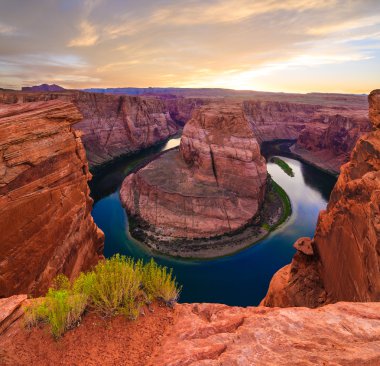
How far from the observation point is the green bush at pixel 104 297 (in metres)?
7.95

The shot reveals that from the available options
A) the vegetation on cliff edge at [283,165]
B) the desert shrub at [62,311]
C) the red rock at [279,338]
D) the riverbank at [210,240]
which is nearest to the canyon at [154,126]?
the vegetation on cliff edge at [283,165]

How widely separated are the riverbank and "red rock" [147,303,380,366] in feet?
89.7

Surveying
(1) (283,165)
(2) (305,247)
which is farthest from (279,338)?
(1) (283,165)

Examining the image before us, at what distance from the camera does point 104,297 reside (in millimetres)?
8391

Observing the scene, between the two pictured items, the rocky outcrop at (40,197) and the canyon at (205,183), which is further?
the canyon at (205,183)

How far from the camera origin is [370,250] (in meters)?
12.7

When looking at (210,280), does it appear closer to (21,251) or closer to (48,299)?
(21,251)

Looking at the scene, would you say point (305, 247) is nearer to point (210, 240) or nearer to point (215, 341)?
point (215, 341)

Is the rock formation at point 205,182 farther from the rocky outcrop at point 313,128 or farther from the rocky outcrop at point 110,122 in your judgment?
the rocky outcrop at point 313,128

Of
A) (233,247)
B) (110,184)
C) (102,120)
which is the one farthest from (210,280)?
(102,120)

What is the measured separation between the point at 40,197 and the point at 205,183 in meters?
32.1

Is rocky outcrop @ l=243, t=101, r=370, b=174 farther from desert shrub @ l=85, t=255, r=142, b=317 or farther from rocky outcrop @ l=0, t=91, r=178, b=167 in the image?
desert shrub @ l=85, t=255, r=142, b=317

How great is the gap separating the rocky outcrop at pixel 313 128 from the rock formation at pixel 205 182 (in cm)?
4164

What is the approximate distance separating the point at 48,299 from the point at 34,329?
91 cm
